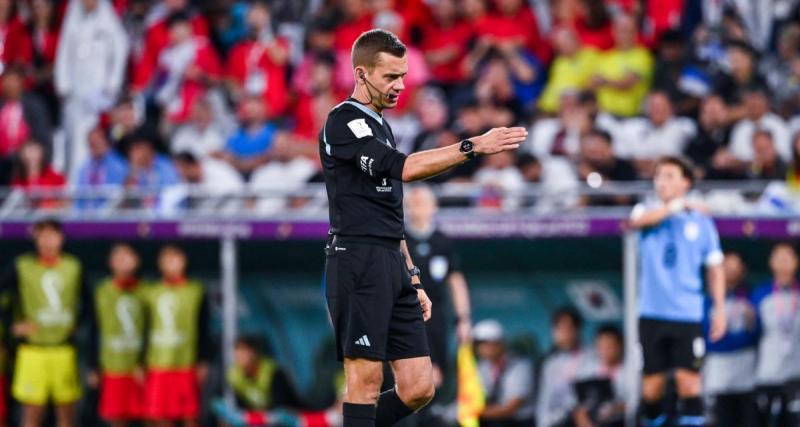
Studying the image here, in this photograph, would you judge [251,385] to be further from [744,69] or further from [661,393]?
[744,69]

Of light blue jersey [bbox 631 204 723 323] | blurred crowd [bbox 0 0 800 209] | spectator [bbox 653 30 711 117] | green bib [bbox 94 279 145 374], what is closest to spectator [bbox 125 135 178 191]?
blurred crowd [bbox 0 0 800 209]

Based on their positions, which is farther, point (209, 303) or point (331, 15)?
point (331, 15)

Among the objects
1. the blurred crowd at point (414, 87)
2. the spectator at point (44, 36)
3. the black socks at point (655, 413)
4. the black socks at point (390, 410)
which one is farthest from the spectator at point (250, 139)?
the black socks at point (390, 410)

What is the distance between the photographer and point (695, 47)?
14.1 m

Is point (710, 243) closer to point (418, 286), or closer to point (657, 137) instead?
point (657, 137)

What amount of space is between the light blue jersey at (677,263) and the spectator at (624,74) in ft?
10.7

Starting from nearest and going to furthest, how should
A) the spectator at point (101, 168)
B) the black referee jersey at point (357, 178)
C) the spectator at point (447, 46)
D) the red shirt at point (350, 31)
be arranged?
the black referee jersey at point (357, 178), the spectator at point (101, 168), the spectator at point (447, 46), the red shirt at point (350, 31)

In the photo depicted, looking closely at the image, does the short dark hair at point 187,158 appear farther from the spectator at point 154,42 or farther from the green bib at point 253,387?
the spectator at point 154,42

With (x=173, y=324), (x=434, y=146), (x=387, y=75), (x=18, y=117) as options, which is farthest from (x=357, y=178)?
(x=18, y=117)

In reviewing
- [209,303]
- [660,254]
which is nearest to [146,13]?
[209,303]

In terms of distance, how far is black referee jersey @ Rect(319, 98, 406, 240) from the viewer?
726 centimetres

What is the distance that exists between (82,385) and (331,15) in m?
4.50

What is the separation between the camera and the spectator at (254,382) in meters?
13.2

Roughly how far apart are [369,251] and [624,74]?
7.05 m
